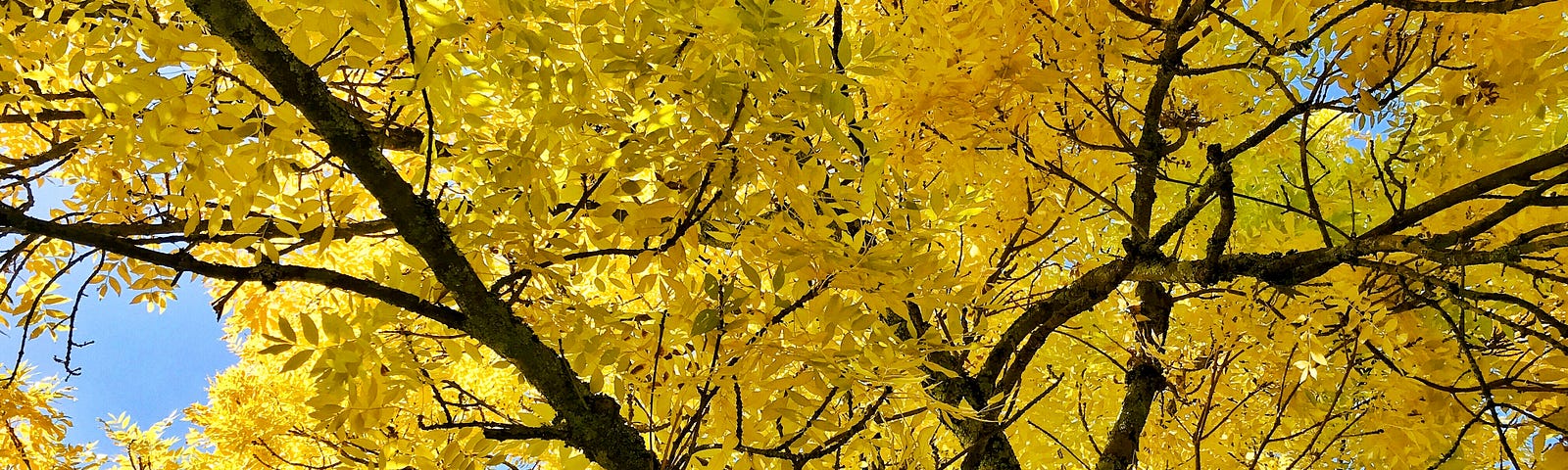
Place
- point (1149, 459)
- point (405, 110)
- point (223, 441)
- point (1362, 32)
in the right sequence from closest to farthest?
1. point (1362, 32)
2. point (405, 110)
3. point (1149, 459)
4. point (223, 441)

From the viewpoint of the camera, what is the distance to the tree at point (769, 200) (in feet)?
4.85

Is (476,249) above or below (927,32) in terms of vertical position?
below

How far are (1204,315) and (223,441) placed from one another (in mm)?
5038

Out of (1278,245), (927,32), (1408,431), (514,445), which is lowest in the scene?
(514,445)

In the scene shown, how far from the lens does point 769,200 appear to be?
1.54 m

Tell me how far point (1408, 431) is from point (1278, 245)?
0.96m

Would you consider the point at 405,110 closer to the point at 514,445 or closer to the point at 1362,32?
the point at 514,445

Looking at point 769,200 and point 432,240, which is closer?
point 769,200

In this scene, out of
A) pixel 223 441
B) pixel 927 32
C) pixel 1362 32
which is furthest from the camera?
pixel 223 441

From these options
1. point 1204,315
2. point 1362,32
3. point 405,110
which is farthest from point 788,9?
point 1204,315

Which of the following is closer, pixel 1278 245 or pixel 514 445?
pixel 514 445

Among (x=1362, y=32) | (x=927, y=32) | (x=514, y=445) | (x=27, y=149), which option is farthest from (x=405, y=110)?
(x=1362, y=32)

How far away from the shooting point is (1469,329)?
381cm

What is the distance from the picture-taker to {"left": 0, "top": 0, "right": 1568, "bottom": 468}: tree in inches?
58.2
